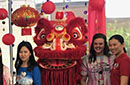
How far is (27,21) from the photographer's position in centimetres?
317

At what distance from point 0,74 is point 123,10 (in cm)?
225

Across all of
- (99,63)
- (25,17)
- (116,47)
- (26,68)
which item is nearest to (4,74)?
(26,68)

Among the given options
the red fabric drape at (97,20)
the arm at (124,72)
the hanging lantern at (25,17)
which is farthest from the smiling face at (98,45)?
the hanging lantern at (25,17)

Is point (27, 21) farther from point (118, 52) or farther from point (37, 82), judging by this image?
point (118, 52)

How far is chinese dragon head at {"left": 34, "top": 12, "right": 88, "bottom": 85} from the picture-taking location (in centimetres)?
265

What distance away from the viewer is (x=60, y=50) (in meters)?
2.67

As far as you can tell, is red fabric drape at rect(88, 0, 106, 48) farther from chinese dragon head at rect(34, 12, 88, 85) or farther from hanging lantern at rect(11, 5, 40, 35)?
hanging lantern at rect(11, 5, 40, 35)

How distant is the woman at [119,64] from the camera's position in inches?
83.1

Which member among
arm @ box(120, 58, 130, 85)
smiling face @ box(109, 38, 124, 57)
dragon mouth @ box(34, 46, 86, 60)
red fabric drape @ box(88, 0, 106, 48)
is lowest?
arm @ box(120, 58, 130, 85)

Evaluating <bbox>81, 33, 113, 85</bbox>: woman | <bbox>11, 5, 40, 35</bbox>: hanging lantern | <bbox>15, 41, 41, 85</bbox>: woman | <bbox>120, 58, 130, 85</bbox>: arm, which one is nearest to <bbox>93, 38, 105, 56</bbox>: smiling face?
<bbox>81, 33, 113, 85</bbox>: woman

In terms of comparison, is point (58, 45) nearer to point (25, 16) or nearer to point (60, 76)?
point (60, 76)

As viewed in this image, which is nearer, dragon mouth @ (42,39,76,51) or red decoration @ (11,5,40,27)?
dragon mouth @ (42,39,76,51)

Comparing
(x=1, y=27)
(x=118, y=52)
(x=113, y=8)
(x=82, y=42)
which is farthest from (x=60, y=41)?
(x=1, y=27)

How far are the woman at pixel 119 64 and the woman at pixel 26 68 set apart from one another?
0.72m
